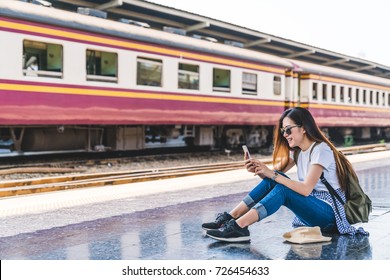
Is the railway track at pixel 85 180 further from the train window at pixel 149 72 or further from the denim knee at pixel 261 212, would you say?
the denim knee at pixel 261 212

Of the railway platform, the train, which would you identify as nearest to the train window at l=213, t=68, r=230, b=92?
the train

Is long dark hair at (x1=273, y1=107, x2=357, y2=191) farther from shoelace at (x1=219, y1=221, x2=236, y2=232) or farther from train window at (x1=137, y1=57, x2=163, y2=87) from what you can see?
train window at (x1=137, y1=57, x2=163, y2=87)

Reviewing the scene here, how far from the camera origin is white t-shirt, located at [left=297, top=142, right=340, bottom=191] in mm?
4730

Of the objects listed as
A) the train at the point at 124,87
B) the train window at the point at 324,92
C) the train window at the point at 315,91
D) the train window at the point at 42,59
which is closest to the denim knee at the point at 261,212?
the train at the point at 124,87

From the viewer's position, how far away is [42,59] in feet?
35.9

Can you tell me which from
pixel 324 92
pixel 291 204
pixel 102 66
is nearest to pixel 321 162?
pixel 291 204

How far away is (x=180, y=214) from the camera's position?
6367mm

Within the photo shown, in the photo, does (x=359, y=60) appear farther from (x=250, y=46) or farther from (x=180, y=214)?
(x=180, y=214)

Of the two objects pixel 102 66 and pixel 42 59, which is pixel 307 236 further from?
pixel 102 66

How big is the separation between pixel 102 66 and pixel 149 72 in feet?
4.78

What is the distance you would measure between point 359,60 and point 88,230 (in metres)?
29.1

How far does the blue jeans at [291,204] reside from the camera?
184 inches

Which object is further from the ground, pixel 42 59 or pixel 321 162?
pixel 42 59

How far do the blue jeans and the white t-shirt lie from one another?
19 cm
